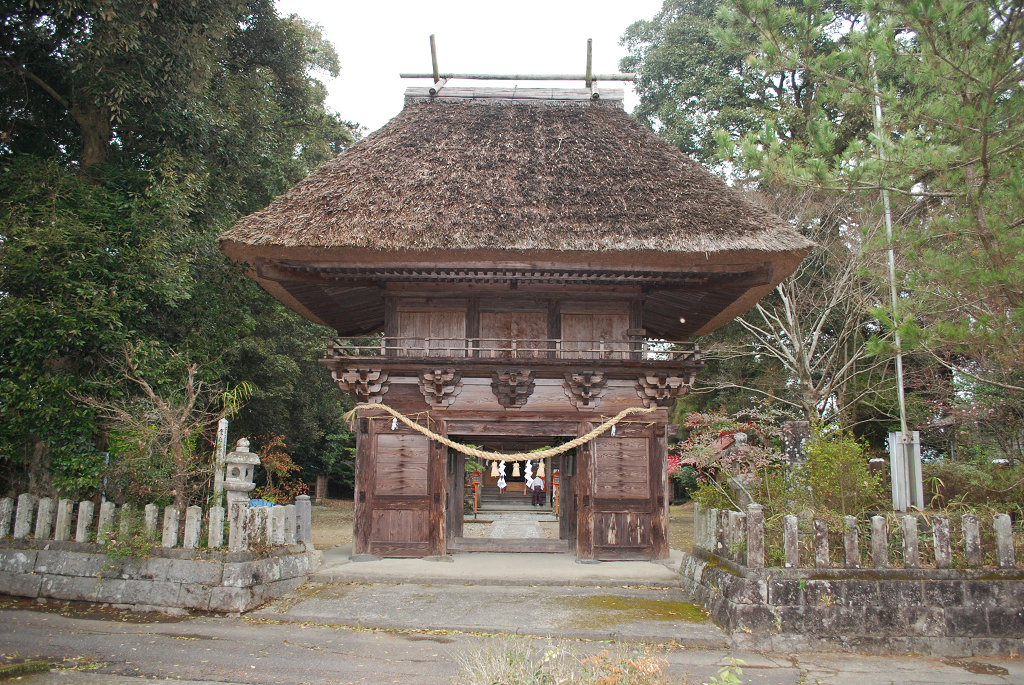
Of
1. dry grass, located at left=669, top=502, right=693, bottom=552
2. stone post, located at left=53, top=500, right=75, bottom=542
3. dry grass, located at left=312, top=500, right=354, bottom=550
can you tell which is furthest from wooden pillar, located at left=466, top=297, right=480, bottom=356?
stone post, located at left=53, top=500, right=75, bottom=542

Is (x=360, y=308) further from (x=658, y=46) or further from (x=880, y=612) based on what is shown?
(x=658, y=46)

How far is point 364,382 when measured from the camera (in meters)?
10.7

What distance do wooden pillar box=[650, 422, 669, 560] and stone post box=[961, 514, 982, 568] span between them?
14.4 ft

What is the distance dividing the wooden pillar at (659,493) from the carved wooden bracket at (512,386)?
2264 mm

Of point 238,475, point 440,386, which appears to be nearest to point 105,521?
point 238,475

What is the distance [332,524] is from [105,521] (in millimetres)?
10873

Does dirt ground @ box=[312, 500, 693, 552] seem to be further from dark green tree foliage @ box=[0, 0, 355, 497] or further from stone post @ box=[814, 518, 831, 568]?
stone post @ box=[814, 518, 831, 568]

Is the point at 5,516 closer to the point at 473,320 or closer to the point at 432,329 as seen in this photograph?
the point at 432,329

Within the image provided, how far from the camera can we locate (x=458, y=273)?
412 inches

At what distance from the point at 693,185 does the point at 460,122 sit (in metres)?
4.83

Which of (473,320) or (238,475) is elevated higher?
(473,320)

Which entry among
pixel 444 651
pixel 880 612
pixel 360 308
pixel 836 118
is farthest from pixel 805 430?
pixel 836 118

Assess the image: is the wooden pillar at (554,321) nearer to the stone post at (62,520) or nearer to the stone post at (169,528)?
the stone post at (169,528)

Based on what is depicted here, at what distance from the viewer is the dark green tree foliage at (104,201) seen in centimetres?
948
